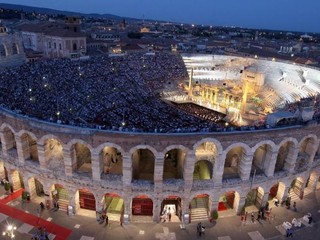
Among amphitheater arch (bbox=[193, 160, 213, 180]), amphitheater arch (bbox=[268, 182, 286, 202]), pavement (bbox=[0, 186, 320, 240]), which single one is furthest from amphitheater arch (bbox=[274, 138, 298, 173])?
amphitheater arch (bbox=[193, 160, 213, 180])

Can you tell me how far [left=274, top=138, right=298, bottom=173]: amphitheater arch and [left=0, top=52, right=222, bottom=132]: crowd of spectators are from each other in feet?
31.5

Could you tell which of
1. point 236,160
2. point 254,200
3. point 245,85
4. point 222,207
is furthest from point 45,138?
point 245,85

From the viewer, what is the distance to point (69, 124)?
27609mm

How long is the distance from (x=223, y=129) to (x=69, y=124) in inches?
565

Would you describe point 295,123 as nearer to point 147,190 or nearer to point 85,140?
point 147,190

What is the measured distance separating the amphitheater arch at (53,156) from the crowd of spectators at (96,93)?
3.07m

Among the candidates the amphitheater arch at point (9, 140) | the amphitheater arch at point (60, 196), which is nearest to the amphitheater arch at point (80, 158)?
the amphitheater arch at point (60, 196)

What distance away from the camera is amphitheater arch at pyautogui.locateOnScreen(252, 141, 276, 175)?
96.1 ft

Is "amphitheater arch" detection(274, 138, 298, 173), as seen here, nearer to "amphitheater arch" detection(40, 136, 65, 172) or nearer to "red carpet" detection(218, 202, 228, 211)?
"red carpet" detection(218, 202, 228, 211)

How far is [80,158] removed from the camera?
32.4 meters

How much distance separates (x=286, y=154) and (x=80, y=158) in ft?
73.9

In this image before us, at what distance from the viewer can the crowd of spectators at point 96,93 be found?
4009 centimetres

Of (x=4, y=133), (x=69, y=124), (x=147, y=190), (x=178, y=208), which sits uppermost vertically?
(x=69, y=124)

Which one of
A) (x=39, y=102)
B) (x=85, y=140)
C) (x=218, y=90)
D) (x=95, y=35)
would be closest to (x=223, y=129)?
(x=85, y=140)
